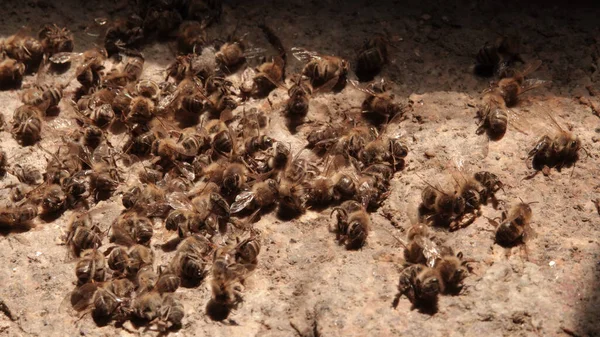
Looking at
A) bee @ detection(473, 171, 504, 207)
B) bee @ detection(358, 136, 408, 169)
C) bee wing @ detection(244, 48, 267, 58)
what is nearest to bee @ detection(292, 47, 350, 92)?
bee wing @ detection(244, 48, 267, 58)

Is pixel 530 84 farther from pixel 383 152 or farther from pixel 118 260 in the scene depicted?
pixel 118 260

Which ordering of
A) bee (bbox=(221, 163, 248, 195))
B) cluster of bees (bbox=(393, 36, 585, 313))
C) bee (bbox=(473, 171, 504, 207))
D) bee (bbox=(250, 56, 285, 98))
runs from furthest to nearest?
bee (bbox=(250, 56, 285, 98)) → bee (bbox=(221, 163, 248, 195)) → bee (bbox=(473, 171, 504, 207)) → cluster of bees (bbox=(393, 36, 585, 313))

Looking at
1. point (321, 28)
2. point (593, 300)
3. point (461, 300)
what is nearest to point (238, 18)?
point (321, 28)

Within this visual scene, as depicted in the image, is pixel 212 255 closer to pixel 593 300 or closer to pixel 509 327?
pixel 509 327

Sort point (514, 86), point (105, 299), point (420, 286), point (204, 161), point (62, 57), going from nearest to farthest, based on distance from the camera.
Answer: point (420, 286)
point (105, 299)
point (204, 161)
point (514, 86)
point (62, 57)

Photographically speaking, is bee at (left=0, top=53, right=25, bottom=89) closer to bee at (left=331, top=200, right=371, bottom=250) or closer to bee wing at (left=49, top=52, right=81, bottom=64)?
bee wing at (left=49, top=52, right=81, bottom=64)

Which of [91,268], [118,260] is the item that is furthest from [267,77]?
[91,268]
